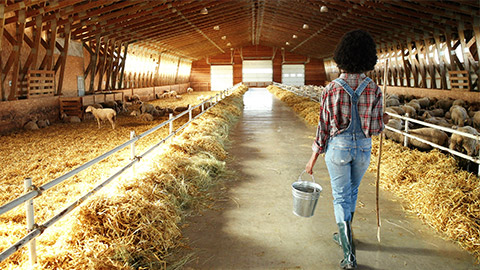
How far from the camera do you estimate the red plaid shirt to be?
11.0ft

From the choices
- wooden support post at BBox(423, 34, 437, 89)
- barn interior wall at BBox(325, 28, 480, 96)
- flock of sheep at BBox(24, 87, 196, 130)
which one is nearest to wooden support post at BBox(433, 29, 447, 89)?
barn interior wall at BBox(325, 28, 480, 96)

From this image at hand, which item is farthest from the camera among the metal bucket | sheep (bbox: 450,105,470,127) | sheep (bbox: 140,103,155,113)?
sheep (bbox: 140,103,155,113)

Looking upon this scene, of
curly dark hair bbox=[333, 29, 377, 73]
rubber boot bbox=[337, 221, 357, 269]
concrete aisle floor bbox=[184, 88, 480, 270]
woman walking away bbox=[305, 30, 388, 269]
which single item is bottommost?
concrete aisle floor bbox=[184, 88, 480, 270]

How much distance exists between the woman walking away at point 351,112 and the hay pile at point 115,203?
6.26 ft

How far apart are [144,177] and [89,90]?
693 inches

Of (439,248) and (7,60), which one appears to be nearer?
(439,248)

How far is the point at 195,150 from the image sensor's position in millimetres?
7766

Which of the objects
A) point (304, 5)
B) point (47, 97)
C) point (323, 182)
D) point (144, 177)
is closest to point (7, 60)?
point (47, 97)

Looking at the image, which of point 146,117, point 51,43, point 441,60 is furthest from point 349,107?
point 441,60

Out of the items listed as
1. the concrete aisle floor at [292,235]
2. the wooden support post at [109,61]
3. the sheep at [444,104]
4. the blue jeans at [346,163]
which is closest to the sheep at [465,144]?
the concrete aisle floor at [292,235]

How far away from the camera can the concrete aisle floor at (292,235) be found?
3.67 m

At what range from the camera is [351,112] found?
3352 millimetres

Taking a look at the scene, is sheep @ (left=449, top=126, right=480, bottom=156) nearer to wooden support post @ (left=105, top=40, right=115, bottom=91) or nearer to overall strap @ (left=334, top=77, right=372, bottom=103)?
overall strap @ (left=334, top=77, right=372, bottom=103)

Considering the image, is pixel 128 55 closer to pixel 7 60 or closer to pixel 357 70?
pixel 7 60
